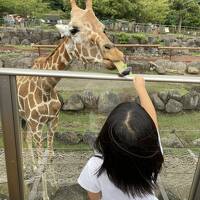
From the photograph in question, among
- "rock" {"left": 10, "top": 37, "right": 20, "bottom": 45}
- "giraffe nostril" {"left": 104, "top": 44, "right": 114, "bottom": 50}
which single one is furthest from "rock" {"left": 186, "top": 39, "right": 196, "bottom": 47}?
"giraffe nostril" {"left": 104, "top": 44, "right": 114, "bottom": 50}

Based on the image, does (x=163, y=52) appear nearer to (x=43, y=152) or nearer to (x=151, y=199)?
(x=43, y=152)

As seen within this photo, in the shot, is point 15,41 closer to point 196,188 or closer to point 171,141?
point 171,141

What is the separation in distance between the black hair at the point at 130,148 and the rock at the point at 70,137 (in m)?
0.66

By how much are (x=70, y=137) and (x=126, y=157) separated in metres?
0.84

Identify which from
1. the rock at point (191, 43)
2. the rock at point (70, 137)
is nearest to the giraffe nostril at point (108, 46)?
the rock at point (70, 137)

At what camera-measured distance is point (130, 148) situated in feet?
2.60

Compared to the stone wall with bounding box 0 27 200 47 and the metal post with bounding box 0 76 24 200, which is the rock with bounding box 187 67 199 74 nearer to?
the stone wall with bounding box 0 27 200 47

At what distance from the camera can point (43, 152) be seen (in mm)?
1765

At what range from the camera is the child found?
0.79 m

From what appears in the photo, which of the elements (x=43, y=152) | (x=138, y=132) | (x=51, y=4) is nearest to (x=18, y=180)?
(x=138, y=132)

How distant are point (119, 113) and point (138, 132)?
0.21ft

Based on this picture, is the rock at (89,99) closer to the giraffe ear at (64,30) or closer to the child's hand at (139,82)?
the giraffe ear at (64,30)

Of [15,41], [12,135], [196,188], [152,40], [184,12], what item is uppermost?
[184,12]

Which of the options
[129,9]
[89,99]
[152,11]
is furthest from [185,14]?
[89,99]
